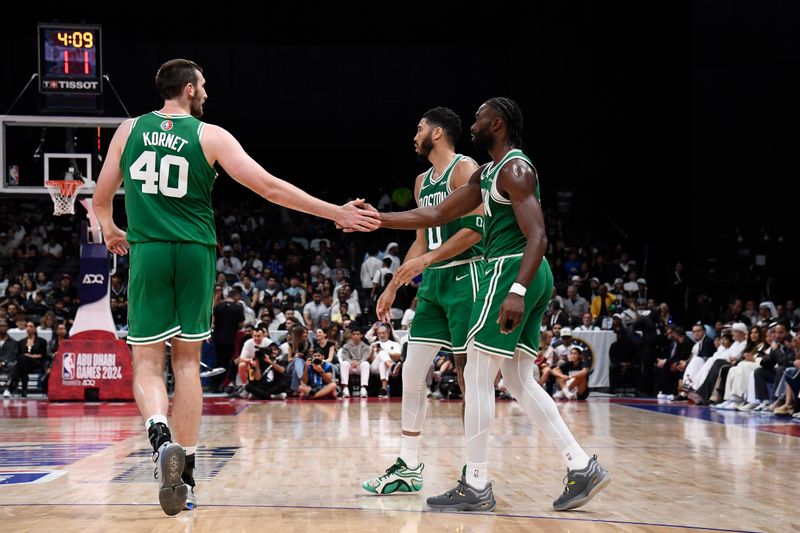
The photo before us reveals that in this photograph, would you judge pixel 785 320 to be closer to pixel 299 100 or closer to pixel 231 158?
pixel 231 158

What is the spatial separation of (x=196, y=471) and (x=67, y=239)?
17603 millimetres

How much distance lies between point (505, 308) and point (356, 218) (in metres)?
0.87

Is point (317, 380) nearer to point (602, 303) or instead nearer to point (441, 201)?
point (602, 303)

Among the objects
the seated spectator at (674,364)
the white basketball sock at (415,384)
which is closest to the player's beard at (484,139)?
the white basketball sock at (415,384)

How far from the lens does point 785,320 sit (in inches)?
564

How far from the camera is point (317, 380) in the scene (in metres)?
15.1

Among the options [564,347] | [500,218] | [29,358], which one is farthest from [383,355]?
[500,218]

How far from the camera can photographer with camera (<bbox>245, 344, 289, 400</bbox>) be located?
48.1 feet

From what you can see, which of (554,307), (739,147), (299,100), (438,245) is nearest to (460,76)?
(299,100)

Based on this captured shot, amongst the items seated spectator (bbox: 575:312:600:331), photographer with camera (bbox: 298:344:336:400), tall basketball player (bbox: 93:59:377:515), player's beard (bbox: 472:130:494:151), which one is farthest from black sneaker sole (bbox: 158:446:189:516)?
seated spectator (bbox: 575:312:600:331)

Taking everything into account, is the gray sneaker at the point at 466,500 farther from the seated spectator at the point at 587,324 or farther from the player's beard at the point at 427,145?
the seated spectator at the point at 587,324

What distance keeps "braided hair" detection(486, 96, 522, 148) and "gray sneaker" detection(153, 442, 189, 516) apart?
2.27 metres

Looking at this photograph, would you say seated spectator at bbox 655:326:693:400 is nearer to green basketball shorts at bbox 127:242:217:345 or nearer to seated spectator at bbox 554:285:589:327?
seated spectator at bbox 554:285:589:327

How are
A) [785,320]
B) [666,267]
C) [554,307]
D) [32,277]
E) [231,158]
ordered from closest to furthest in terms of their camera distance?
[231,158] → [785,320] → [554,307] → [32,277] → [666,267]
